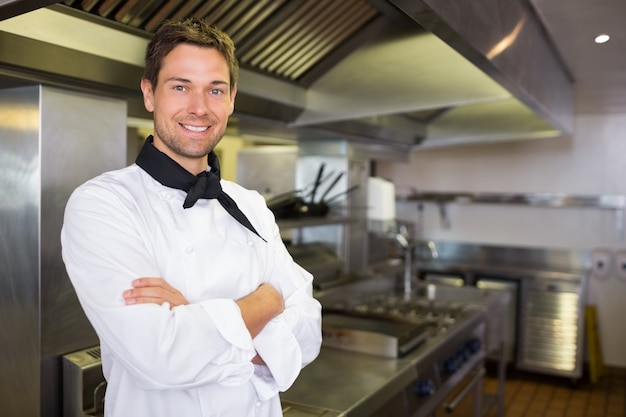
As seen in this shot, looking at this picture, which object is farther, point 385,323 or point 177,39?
point 385,323

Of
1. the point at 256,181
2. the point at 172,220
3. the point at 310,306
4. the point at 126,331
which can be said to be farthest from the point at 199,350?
the point at 256,181

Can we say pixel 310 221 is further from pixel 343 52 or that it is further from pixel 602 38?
pixel 602 38

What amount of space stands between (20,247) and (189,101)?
82cm

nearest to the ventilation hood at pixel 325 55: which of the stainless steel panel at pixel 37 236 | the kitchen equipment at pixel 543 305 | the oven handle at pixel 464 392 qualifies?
the stainless steel panel at pixel 37 236

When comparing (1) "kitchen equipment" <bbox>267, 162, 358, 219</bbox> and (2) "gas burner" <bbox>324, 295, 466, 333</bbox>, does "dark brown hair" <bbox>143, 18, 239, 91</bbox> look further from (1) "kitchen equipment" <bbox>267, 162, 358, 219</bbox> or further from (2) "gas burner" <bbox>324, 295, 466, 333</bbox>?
(2) "gas burner" <bbox>324, 295, 466, 333</bbox>

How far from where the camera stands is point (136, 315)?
119 centimetres

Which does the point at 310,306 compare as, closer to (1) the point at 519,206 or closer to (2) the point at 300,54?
(2) the point at 300,54

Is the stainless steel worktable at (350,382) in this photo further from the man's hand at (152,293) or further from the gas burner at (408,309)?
the man's hand at (152,293)

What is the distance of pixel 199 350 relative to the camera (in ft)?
4.05

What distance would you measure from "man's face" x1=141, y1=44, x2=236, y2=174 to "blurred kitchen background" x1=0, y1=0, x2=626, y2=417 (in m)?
0.34

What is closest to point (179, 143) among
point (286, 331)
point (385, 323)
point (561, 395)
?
point (286, 331)

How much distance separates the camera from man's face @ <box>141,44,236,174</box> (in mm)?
1391

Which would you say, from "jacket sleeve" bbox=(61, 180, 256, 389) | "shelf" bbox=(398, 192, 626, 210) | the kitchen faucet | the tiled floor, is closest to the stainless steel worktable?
"jacket sleeve" bbox=(61, 180, 256, 389)

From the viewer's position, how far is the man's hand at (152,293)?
121 cm
